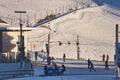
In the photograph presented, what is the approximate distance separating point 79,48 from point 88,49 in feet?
7.70

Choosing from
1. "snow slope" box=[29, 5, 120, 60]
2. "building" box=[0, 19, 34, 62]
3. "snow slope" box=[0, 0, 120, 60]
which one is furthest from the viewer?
"snow slope" box=[0, 0, 120, 60]

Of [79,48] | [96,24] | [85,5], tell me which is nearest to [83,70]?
[79,48]

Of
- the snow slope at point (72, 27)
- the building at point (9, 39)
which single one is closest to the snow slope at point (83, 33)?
the snow slope at point (72, 27)

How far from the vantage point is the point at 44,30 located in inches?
3787

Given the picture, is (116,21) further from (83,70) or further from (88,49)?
(83,70)

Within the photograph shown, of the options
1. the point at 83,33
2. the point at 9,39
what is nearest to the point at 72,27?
the point at 83,33

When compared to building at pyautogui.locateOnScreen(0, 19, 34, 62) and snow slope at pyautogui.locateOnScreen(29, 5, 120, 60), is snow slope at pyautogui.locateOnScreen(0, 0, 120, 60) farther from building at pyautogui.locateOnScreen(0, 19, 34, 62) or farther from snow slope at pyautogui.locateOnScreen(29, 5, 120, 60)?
building at pyautogui.locateOnScreen(0, 19, 34, 62)

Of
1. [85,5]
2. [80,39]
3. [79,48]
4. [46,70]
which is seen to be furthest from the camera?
[85,5]

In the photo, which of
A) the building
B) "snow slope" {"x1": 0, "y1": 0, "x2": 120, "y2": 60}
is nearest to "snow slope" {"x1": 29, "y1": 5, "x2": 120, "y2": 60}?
"snow slope" {"x1": 0, "y1": 0, "x2": 120, "y2": 60}

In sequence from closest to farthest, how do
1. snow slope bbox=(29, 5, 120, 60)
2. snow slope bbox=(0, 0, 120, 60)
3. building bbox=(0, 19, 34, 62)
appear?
building bbox=(0, 19, 34, 62) → snow slope bbox=(29, 5, 120, 60) → snow slope bbox=(0, 0, 120, 60)

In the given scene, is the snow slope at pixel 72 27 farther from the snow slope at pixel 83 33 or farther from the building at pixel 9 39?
the building at pixel 9 39

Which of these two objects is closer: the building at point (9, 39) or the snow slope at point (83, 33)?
the building at point (9, 39)

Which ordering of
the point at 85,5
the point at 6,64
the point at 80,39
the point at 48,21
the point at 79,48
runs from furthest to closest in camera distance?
the point at 85,5, the point at 48,21, the point at 80,39, the point at 79,48, the point at 6,64

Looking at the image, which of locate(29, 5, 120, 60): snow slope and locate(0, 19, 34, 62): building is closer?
locate(0, 19, 34, 62): building
